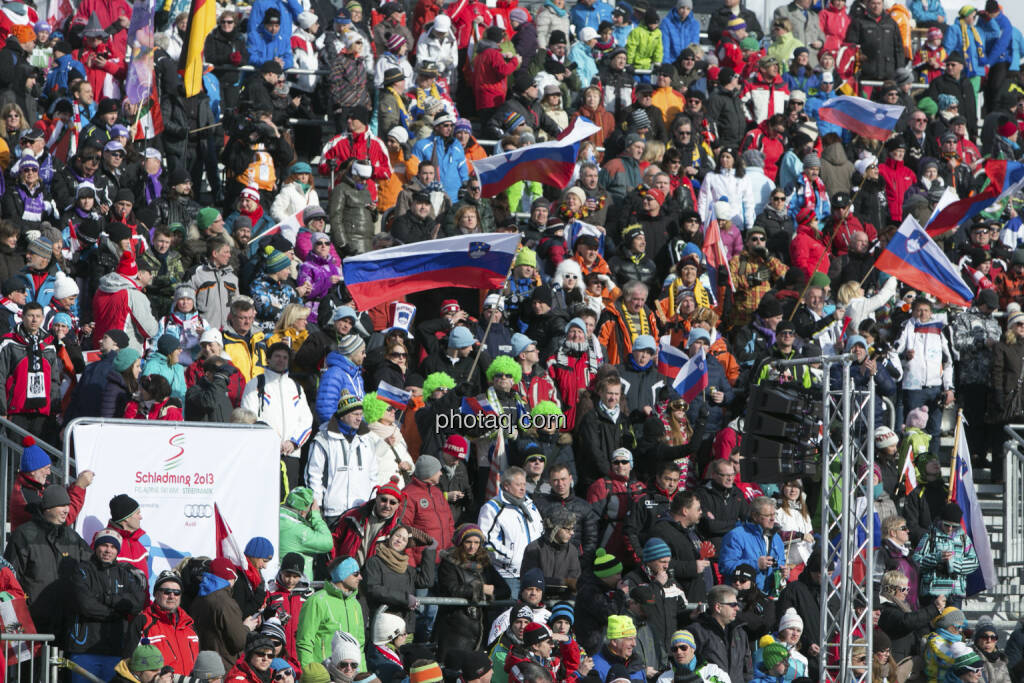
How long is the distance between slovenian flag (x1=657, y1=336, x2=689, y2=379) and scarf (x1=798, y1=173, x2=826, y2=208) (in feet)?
14.4

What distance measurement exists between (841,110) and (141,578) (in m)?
12.4

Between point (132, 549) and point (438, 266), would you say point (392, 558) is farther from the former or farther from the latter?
point (438, 266)

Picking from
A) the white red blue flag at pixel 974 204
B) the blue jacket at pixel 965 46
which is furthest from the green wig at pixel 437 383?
the blue jacket at pixel 965 46

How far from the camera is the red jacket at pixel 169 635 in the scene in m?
14.6

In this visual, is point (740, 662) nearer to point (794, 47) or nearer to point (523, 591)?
point (523, 591)

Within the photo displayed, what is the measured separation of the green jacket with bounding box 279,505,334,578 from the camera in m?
16.5

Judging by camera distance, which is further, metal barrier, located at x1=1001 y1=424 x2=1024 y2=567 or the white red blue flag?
the white red blue flag

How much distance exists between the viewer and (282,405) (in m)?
17.8

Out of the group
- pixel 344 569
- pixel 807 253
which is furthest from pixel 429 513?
pixel 807 253

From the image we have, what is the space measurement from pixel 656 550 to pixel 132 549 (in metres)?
4.02

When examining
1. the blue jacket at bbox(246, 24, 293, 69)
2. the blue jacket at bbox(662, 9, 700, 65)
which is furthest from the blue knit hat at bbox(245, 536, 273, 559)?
the blue jacket at bbox(662, 9, 700, 65)

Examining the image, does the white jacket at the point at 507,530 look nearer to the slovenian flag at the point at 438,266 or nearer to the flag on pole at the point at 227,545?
the flag on pole at the point at 227,545

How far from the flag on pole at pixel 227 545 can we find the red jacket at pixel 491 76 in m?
9.86

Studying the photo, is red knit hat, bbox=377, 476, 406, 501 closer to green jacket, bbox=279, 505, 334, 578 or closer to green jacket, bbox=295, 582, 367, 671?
green jacket, bbox=279, 505, 334, 578
